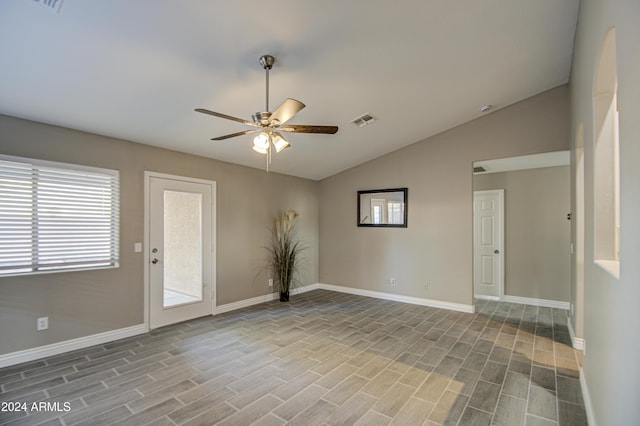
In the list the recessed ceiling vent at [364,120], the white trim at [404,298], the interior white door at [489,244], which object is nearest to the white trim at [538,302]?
the interior white door at [489,244]

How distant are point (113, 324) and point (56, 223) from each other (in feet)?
A: 4.45

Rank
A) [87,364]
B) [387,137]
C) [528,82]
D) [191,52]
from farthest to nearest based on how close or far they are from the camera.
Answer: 1. [387,137]
2. [528,82]
3. [87,364]
4. [191,52]

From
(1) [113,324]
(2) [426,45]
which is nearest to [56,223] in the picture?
(1) [113,324]

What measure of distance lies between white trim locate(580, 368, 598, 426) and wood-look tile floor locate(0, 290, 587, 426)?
0.18ft

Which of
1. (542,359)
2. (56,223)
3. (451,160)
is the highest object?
(451,160)

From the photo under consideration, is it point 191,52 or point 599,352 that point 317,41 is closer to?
point 191,52

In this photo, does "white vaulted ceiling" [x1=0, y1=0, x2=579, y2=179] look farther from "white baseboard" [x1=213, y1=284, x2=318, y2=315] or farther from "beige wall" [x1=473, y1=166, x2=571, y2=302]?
"white baseboard" [x1=213, y1=284, x2=318, y2=315]

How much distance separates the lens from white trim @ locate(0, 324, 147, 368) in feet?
9.72

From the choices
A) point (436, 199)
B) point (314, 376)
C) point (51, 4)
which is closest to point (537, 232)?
point (436, 199)

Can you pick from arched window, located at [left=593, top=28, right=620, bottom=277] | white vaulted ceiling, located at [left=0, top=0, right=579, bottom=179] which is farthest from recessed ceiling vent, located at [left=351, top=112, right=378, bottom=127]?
arched window, located at [left=593, top=28, right=620, bottom=277]

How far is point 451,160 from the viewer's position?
5000 millimetres

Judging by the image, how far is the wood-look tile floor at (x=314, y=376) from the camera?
2.24m

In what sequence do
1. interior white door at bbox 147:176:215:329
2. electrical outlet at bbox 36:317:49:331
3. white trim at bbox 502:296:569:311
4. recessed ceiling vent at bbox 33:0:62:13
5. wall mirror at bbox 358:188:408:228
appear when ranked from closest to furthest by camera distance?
1. recessed ceiling vent at bbox 33:0:62:13
2. electrical outlet at bbox 36:317:49:331
3. interior white door at bbox 147:176:215:329
4. white trim at bbox 502:296:569:311
5. wall mirror at bbox 358:188:408:228

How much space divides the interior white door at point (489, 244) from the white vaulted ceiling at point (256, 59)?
2.31 meters
